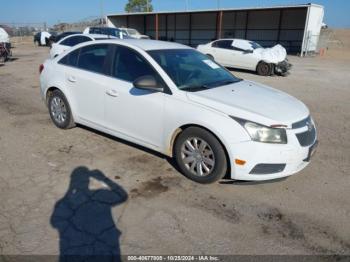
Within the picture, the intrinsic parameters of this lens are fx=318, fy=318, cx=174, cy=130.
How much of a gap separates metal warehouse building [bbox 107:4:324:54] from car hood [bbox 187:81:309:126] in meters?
22.0

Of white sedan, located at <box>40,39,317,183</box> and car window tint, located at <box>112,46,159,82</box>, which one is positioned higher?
car window tint, located at <box>112,46,159,82</box>

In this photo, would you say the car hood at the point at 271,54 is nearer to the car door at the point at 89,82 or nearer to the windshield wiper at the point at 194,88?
the car door at the point at 89,82

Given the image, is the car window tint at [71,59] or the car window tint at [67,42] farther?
the car window tint at [67,42]

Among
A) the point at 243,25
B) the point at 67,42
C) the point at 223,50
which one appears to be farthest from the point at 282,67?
the point at 243,25

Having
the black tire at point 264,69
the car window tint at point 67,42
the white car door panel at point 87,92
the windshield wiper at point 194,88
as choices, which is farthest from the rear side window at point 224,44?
the windshield wiper at point 194,88

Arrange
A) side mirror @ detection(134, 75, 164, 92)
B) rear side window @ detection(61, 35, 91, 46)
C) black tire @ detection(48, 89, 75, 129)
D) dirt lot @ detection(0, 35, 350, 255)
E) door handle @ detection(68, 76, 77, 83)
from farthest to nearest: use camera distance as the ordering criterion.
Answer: rear side window @ detection(61, 35, 91, 46), black tire @ detection(48, 89, 75, 129), door handle @ detection(68, 76, 77, 83), side mirror @ detection(134, 75, 164, 92), dirt lot @ detection(0, 35, 350, 255)

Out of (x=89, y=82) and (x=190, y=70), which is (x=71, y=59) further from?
(x=190, y=70)

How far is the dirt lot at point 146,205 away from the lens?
2.90m

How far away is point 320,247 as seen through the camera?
2.90 metres

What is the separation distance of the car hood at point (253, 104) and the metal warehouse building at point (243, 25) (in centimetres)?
2202

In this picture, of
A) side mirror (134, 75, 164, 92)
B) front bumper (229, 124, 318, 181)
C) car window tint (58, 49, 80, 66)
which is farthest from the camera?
car window tint (58, 49, 80, 66)

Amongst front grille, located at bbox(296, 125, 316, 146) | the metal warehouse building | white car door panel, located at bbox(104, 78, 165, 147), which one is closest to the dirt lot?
white car door panel, located at bbox(104, 78, 165, 147)

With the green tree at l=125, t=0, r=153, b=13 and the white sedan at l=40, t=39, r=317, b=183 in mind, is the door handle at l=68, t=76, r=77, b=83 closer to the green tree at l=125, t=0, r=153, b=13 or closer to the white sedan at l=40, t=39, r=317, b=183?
the white sedan at l=40, t=39, r=317, b=183

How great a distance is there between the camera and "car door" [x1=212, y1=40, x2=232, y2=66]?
14.9m
